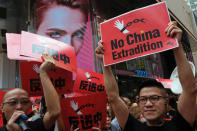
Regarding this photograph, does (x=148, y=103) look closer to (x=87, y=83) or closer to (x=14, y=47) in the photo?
(x=14, y=47)

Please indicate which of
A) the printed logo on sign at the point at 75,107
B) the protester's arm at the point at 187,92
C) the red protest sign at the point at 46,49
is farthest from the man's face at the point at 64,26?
the protester's arm at the point at 187,92

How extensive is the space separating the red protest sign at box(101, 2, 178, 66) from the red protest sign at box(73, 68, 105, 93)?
146cm

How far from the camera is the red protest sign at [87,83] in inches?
141

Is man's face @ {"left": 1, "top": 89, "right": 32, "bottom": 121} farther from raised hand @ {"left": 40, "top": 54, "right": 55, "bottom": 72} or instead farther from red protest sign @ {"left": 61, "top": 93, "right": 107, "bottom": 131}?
red protest sign @ {"left": 61, "top": 93, "right": 107, "bottom": 131}

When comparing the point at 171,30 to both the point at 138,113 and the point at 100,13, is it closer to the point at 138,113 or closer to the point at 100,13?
the point at 138,113

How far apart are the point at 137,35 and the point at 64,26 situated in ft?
17.4

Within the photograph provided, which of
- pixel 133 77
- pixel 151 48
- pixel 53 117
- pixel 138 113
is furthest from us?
pixel 133 77

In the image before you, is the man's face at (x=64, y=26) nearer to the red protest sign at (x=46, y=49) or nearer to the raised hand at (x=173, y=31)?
the red protest sign at (x=46, y=49)

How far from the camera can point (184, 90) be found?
1.71 m

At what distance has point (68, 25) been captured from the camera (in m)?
7.09

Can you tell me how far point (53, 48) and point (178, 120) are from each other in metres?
1.71

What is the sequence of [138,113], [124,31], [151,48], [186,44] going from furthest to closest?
[186,44] < [138,113] < [124,31] < [151,48]

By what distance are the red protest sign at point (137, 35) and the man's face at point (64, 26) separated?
187 inches

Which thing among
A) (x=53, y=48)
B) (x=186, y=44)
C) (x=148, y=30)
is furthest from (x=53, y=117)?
(x=186, y=44)
